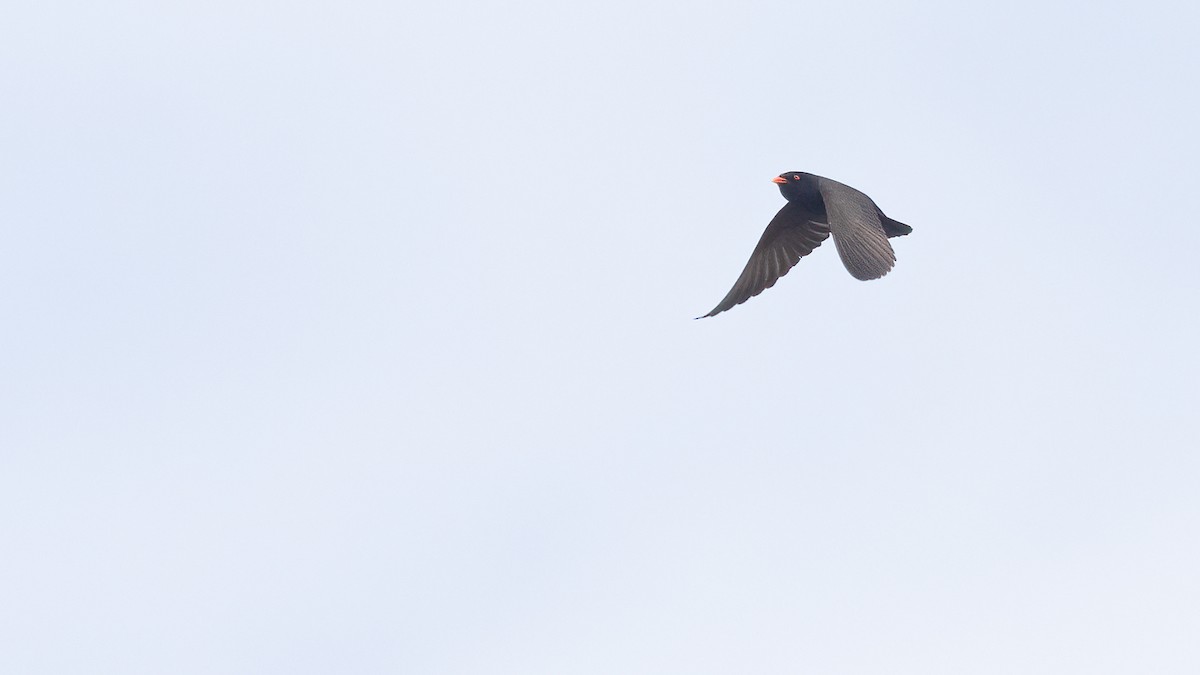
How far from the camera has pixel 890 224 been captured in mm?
29031

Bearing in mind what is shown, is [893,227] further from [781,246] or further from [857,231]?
[781,246]

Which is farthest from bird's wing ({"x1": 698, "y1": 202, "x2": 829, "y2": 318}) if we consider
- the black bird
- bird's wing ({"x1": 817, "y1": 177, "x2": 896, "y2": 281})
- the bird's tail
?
the bird's tail

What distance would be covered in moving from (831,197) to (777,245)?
223 cm

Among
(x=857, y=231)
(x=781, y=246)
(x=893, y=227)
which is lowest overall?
(x=857, y=231)

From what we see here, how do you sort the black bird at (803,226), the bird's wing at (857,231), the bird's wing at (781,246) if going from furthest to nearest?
1. the bird's wing at (781,246)
2. the black bird at (803,226)
3. the bird's wing at (857,231)

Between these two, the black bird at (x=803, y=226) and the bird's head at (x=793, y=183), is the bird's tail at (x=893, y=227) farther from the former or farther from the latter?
the bird's head at (x=793, y=183)

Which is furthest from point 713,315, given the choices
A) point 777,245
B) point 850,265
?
point 850,265

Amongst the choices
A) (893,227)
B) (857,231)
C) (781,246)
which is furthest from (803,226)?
(857,231)

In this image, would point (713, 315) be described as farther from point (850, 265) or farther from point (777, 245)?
point (850, 265)

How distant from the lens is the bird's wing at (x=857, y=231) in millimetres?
26094

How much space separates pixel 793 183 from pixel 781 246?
1261 millimetres

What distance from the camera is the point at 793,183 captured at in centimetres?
3000

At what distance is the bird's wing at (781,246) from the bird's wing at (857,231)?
1.07 metres

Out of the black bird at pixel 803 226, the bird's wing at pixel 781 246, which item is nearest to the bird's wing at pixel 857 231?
the black bird at pixel 803 226
